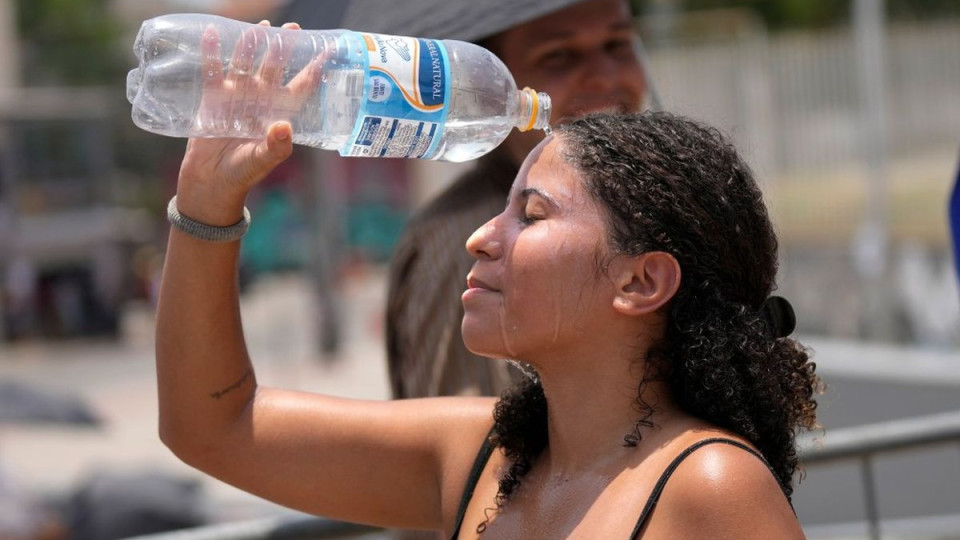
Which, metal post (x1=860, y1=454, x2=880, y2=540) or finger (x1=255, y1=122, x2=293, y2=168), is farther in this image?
metal post (x1=860, y1=454, x2=880, y2=540)

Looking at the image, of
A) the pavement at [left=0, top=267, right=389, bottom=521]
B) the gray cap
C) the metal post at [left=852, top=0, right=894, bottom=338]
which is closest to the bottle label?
the gray cap

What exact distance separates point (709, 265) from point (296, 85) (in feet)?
2.32

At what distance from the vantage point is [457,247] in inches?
101

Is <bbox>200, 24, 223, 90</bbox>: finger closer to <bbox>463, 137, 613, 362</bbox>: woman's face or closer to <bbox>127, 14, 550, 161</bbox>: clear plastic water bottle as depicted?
<bbox>127, 14, 550, 161</bbox>: clear plastic water bottle

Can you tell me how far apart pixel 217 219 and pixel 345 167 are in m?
27.7

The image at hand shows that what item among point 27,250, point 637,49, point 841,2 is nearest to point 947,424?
point 637,49

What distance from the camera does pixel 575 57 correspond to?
2.63 m

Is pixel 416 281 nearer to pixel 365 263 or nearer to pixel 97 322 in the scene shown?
pixel 97 322

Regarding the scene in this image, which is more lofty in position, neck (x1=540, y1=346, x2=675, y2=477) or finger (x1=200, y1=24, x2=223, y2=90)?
finger (x1=200, y1=24, x2=223, y2=90)

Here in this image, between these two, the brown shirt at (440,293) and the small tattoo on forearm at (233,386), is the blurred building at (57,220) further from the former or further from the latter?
the small tattoo on forearm at (233,386)

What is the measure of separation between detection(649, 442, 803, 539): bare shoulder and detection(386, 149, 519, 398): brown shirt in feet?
2.78

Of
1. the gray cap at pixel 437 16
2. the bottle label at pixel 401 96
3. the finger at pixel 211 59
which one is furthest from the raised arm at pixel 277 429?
the gray cap at pixel 437 16

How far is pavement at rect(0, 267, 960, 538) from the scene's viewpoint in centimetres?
490

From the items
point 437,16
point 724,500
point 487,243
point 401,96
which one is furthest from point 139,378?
point 724,500
